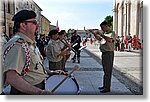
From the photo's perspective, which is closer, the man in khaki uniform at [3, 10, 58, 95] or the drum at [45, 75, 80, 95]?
the man in khaki uniform at [3, 10, 58, 95]

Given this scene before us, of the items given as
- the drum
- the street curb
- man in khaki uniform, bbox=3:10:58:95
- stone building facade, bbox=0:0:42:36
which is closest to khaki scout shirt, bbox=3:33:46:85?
man in khaki uniform, bbox=3:10:58:95

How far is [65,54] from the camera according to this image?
4285 mm

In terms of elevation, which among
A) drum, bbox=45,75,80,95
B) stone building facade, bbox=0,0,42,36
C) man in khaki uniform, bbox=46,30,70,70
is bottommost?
drum, bbox=45,75,80,95

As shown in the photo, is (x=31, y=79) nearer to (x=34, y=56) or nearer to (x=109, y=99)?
(x=34, y=56)

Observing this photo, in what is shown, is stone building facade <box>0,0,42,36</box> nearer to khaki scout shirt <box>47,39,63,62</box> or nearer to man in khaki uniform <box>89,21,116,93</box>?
khaki scout shirt <box>47,39,63,62</box>

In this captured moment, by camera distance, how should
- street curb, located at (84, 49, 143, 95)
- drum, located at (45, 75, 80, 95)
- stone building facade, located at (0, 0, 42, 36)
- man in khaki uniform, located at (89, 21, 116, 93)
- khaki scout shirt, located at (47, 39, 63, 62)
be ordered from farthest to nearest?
street curb, located at (84, 49, 143, 95), man in khaki uniform, located at (89, 21, 116, 93), khaki scout shirt, located at (47, 39, 63, 62), stone building facade, located at (0, 0, 42, 36), drum, located at (45, 75, 80, 95)

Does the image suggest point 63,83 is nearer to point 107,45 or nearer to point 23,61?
point 23,61

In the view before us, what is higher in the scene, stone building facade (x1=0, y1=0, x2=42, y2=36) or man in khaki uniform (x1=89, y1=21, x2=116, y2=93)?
stone building facade (x1=0, y1=0, x2=42, y2=36)

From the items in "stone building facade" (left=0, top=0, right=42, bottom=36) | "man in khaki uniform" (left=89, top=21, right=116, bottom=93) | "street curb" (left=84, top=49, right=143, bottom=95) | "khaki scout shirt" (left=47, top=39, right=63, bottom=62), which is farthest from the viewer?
"street curb" (left=84, top=49, right=143, bottom=95)

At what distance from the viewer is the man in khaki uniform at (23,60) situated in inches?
71.3

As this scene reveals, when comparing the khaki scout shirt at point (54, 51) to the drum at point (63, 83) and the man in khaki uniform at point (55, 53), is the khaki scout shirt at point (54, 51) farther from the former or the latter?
the drum at point (63, 83)

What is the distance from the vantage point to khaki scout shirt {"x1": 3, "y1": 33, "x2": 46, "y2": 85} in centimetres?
182

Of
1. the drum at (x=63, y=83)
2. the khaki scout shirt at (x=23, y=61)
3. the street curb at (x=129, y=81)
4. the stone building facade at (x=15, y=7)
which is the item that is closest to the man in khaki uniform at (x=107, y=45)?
the street curb at (x=129, y=81)

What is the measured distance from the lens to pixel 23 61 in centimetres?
188
